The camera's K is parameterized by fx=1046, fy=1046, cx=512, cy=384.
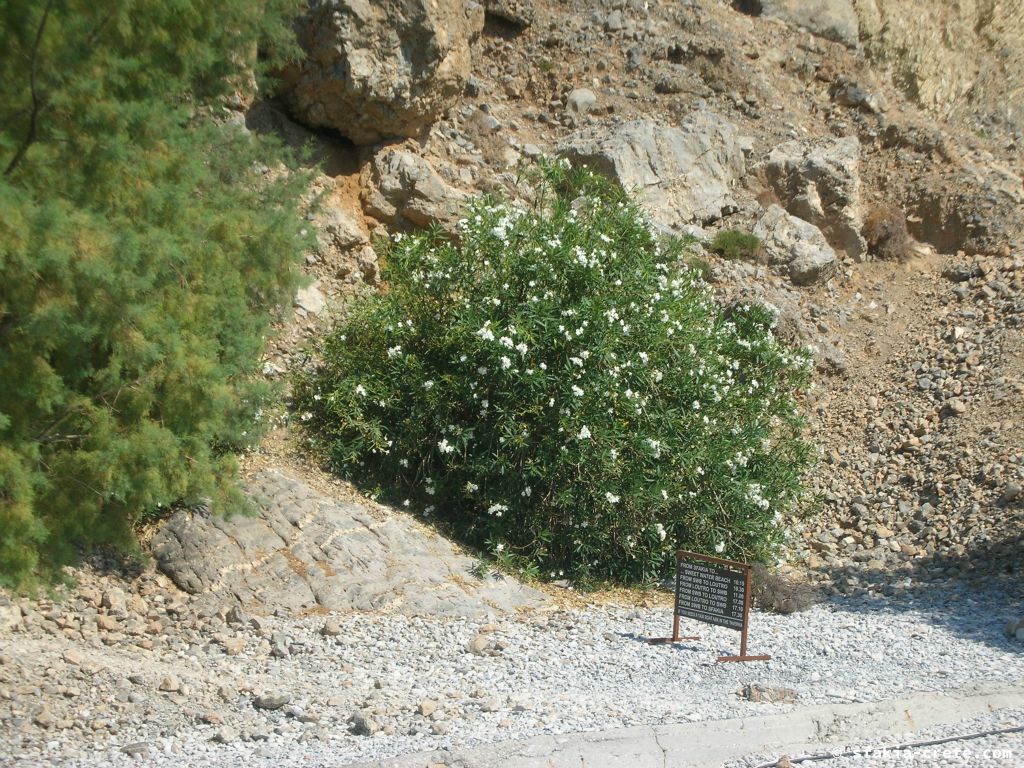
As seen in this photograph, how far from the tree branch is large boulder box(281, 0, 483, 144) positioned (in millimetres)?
6116

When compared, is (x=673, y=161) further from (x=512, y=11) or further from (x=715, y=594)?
(x=715, y=594)

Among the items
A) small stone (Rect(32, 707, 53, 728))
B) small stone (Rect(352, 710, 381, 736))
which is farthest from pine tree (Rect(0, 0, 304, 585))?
small stone (Rect(352, 710, 381, 736))

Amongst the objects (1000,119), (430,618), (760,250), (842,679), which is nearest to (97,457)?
(430,618)

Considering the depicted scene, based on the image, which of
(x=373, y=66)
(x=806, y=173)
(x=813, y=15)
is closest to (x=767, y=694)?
(x=373, y=66)

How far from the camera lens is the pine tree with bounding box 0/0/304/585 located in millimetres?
4926

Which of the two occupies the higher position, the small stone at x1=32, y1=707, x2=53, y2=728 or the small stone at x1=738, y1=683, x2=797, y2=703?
the small stone at x1=738, y1=683, x2=797, y2=703

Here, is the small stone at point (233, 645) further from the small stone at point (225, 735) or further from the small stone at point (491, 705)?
the small stone at point (491, 705)

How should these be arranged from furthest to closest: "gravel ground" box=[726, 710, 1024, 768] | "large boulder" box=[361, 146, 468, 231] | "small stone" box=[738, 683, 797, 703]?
"large boulder" box=[361, 146, 468, 231] → "small stone" box=[738, 683, 797, 703] → "gravel ground" box=[726, 710, 1024, 768]

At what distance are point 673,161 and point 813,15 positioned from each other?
5577 millimetres

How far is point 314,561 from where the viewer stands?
7.77 metres

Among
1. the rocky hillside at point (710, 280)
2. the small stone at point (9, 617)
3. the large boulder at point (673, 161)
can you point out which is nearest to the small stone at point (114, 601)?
the rocky hillside at point (710, 280)

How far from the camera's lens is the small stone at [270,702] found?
5.75 metres

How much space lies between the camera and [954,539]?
9.95 meters

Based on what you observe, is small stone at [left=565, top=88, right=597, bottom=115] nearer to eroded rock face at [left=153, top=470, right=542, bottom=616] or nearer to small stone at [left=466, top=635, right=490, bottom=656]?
eroded rock face at [left=153, top=470, right=542, bottom=616]
